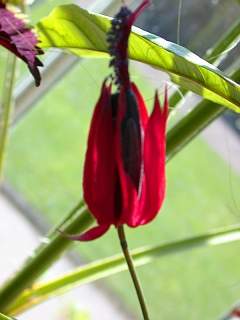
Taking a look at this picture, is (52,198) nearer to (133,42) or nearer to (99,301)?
(99,301)

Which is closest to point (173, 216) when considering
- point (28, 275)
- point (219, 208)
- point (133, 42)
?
point (219, 208)

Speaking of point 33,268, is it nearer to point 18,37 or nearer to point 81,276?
point 81,276

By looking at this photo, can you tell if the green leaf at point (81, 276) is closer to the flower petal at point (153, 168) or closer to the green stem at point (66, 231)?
the green stem at point (66, 231)

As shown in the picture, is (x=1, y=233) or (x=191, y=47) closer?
(x=191, y=47)

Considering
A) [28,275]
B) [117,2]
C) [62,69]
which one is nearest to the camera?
[28,275]

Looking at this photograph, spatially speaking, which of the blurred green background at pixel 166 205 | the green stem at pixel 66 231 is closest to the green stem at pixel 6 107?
the green stem at pixel 66 231

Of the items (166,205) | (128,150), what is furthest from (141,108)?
(166,205)

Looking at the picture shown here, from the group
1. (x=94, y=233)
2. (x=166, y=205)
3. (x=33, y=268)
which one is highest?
(x=94, y=233)

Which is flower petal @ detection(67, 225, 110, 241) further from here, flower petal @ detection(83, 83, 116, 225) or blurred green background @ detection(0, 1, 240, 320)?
blurred green background @ detection(0, 1, 240, 320)
